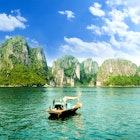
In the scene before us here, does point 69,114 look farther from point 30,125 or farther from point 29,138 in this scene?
point 29,138

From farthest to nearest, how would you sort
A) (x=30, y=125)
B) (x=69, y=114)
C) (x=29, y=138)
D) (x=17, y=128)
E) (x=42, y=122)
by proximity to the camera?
1. (x=69, y=114)
2. (x=42, y=122)
3. (x=30, y=125)
4. (x=17, y=128)
5. (x=29, y=138)

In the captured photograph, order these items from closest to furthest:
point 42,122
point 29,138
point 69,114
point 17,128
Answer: point 29,138, point 17,128, point 42,122, point 69,114

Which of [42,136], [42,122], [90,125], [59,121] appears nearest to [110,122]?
[90,125]

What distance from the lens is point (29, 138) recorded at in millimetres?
34562

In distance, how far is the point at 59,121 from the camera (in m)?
48.5

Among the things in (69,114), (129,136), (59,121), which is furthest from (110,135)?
(69,114)

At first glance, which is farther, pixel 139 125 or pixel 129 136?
pixel 139 125

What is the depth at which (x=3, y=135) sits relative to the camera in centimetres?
3625

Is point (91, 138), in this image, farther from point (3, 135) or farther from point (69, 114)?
point (69, 114)

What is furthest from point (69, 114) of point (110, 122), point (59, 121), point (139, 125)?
point (139, 125)

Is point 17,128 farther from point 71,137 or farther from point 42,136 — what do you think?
point 71,137

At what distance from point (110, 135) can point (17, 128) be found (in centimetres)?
1524

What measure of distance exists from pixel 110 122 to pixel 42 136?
16403 millimetres

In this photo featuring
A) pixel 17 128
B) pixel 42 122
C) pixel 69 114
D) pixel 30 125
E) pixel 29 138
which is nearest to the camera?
pixel 29 138
